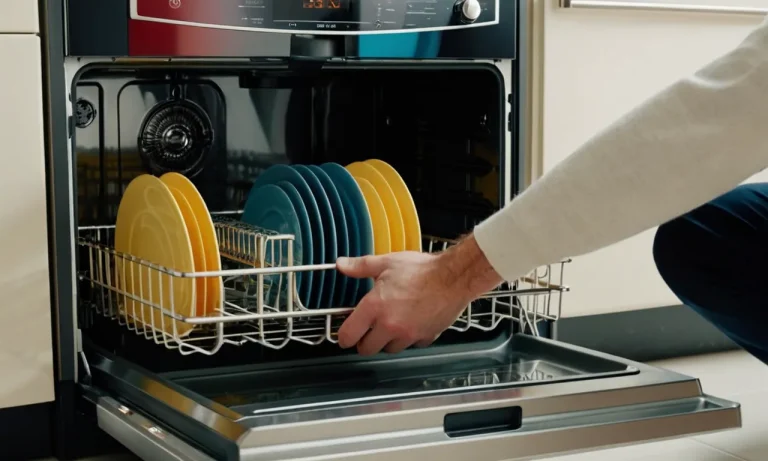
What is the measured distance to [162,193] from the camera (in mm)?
1445

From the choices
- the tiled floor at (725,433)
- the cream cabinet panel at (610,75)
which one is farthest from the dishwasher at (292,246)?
the tiled floor at (725,433)

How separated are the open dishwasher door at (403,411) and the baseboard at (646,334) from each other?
480 millimetres

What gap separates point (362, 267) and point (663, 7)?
0.91m

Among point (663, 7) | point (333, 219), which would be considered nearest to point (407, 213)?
point (333, 219)

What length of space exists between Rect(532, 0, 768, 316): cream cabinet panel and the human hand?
0.59 meters

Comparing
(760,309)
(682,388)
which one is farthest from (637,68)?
(682,388)


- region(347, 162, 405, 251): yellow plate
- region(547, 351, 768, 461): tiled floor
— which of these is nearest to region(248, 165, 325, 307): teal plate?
region(347, 162, 405, 251): yellow plate

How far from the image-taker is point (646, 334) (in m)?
2.07

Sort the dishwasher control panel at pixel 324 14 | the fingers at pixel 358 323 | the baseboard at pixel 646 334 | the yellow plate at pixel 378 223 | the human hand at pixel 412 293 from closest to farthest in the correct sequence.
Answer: the human hand at pixel 412 293 → the fingers at pixel 358 323 → the dishwasher control panel at pixel 324 14 → the yellow plate at pixel 378 223 → the baseboard at pixel 646 334

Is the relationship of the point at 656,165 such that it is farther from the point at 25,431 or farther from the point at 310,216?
the point at 25,431

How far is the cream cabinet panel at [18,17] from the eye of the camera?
4.54ft

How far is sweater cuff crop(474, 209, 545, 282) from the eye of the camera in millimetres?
1095

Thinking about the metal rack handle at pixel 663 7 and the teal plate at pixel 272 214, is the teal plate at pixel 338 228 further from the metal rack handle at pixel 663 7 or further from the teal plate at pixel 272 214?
the metal rack handle at pixel 663 7

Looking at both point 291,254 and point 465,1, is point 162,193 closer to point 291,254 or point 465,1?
point 291,254
